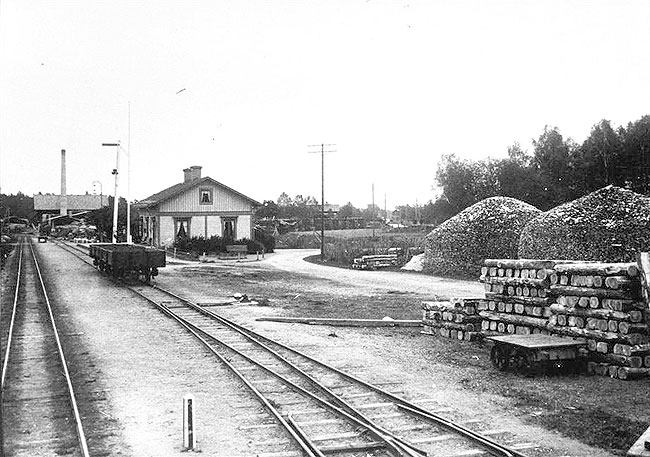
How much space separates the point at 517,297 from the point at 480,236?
1659 centimetres

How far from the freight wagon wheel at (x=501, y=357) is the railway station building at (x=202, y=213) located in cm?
3713

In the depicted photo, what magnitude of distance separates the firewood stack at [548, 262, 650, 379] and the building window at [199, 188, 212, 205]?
3833 centimetres

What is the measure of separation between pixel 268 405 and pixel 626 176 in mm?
36942

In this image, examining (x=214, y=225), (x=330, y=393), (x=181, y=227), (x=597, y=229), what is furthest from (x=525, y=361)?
(x=181, y=227)

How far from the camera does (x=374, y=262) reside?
33625 mm

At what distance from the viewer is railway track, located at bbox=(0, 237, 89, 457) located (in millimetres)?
6754

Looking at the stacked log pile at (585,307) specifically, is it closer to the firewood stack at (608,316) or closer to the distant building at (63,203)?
the firewood stack at (608,316)

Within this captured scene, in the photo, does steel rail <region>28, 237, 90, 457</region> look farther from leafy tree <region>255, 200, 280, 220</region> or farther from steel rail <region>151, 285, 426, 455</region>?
leafy tree <region>255, 200, 280, 220</region>

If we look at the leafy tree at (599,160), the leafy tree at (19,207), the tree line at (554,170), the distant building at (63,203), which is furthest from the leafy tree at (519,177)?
the leafy tree at (19,207)

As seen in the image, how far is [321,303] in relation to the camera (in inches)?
771

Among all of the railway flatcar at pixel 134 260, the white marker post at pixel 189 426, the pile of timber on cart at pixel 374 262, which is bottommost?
the white marker post at pixel 189 426

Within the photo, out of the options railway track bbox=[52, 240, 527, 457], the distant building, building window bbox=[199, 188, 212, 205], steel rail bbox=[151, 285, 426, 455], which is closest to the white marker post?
railway track bbox=[52, 240, 527, 457]

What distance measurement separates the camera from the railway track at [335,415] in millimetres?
6453

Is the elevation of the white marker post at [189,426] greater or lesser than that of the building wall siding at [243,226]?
lesser
